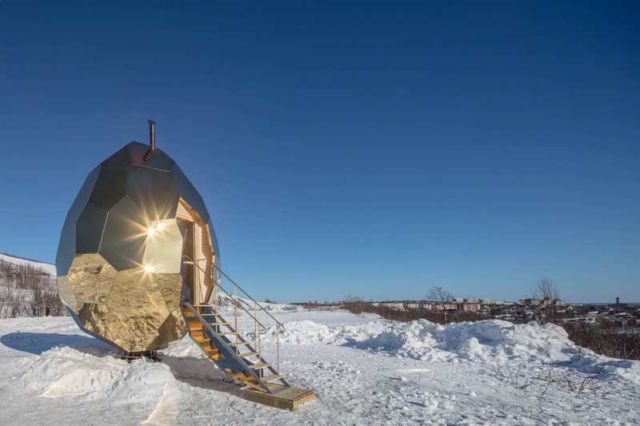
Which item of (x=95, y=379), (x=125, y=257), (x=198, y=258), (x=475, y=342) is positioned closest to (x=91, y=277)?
(x=125, y=257)

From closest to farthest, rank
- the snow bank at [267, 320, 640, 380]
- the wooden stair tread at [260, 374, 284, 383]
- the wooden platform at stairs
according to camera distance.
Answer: the wooden platform at stairs
the wooden stair tread at [260, 374, 284, 383]
the snow bank at [267, 320, 640, 380]

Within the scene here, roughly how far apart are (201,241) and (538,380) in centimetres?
870

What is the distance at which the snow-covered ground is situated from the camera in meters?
6.16

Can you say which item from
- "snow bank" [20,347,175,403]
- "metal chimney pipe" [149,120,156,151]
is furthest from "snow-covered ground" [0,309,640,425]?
"metal chimney pipe" [149,120,156,151]

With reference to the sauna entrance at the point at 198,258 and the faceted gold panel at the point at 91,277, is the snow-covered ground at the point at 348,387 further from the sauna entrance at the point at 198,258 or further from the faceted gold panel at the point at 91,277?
the sauna entrance at the point at 198,258

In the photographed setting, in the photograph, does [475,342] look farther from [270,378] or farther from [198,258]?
[198,258]

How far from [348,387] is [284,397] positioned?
182cm

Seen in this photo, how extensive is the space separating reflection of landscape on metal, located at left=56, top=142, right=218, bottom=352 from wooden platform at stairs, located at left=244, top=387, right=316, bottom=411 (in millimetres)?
2081

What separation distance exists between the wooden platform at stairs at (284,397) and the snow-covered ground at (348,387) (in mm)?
156

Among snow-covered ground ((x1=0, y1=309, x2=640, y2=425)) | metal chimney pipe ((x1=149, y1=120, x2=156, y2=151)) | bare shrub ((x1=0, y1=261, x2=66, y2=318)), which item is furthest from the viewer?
bare shrub ((x1=0, y1=261, x2=66, y2=318))

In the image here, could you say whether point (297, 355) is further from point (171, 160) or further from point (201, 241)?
point (171, 160)

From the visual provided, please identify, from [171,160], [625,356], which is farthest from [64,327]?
[625,356]

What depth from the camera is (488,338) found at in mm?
13969

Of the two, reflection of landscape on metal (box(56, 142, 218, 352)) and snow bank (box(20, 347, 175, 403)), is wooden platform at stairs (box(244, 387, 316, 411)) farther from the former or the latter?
reflection of landscape on metal (box(56, 142, 218, 352))
